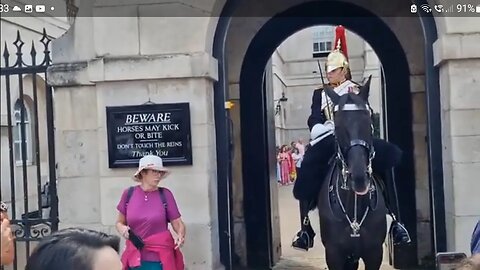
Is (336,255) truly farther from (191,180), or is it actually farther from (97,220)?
(97,220)

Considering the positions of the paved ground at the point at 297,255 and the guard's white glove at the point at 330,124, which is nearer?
the guard's white glove at the point at 330,124

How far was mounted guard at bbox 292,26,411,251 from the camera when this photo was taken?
6.34 m

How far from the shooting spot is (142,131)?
279 inches

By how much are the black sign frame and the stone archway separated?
3.03 meters

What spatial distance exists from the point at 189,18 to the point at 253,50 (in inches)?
124

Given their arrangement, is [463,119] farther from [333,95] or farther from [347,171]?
[347,171]

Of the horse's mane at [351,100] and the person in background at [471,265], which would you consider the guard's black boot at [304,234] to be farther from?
the person in background at [471,265]

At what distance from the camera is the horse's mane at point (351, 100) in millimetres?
5812

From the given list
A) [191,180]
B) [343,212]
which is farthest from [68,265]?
[191,180]

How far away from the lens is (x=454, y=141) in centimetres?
669

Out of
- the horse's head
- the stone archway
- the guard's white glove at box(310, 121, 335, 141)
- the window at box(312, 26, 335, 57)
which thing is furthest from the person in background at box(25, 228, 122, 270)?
the window at box(312, 26, 335, 57)

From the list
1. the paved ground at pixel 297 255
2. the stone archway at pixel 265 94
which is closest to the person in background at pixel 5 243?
the paved ground at pixel 297 255

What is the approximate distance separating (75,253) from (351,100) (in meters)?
3.98

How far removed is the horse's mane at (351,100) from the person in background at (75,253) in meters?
3.74
